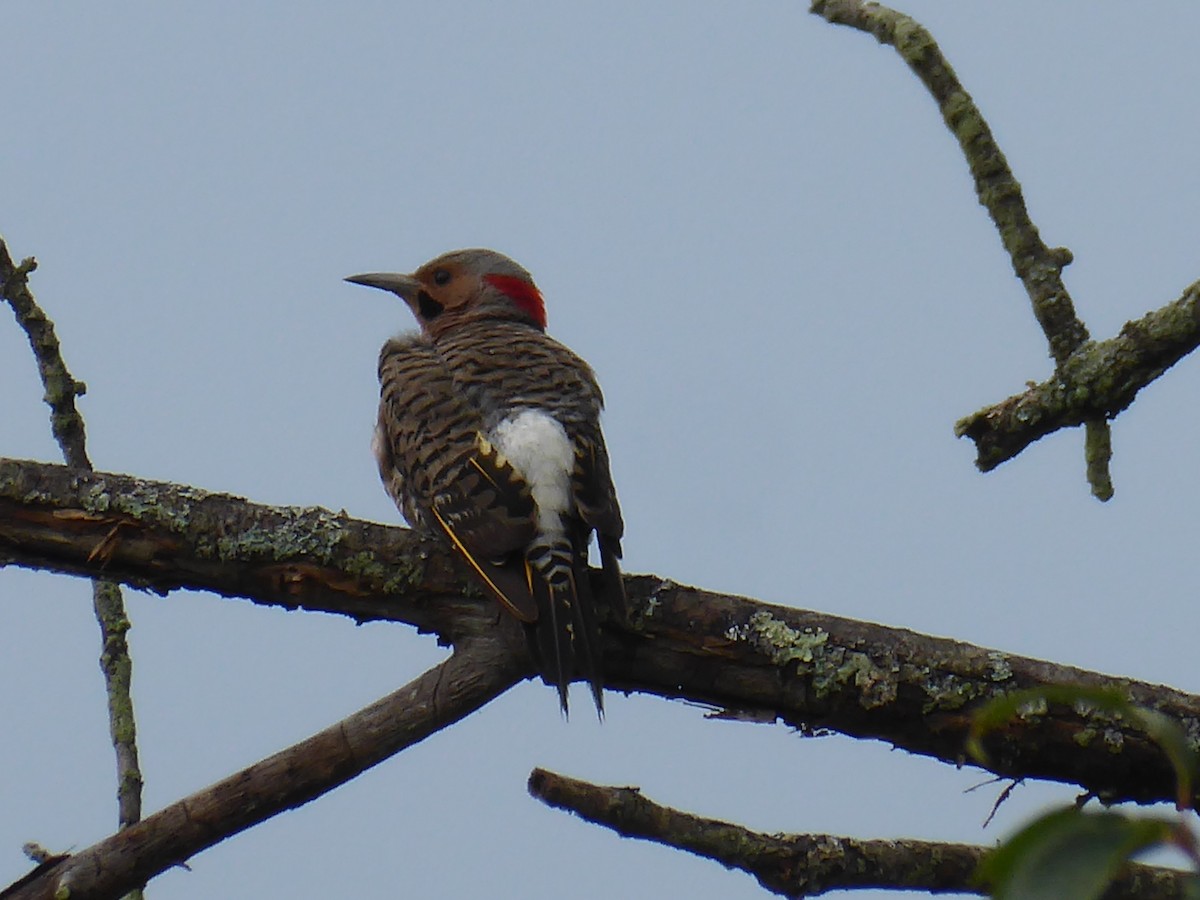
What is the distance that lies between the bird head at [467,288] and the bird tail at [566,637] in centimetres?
232

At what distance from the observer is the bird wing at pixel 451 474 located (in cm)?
367

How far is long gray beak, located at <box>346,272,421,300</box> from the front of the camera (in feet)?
19.9

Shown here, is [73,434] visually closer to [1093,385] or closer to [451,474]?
[451,474]

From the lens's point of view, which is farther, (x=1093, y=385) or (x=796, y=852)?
(x=1093, y=385)

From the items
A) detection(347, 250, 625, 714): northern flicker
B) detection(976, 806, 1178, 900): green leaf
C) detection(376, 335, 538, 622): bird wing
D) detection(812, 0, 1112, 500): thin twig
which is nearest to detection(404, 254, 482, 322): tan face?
detection(347, 250, 625, 714): northern flicker

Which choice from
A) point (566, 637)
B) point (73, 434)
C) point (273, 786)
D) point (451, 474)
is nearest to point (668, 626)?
point (566, 637)

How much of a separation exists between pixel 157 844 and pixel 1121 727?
2.16 meters

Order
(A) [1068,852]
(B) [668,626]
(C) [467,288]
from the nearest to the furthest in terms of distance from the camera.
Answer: (A) [1068,852]
(B) [668,626]
(C) [467,288]

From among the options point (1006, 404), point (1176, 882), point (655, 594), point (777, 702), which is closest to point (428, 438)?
point (655, 594)

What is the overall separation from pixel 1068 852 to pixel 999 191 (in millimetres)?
2890

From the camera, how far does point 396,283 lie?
20.0 ft

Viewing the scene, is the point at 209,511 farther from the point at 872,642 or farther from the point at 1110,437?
the point at 1110,437

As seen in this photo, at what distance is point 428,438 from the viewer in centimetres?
436

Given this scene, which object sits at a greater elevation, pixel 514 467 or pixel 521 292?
pixel 521 292
